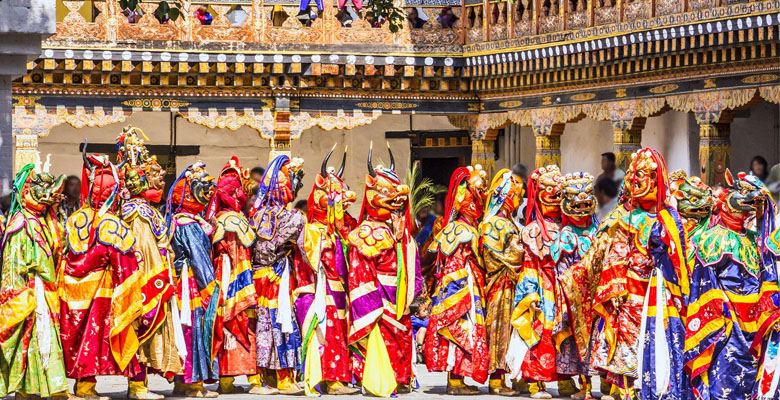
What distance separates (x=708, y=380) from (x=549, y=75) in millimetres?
10826

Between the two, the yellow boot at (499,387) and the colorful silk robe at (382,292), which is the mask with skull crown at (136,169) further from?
the yellow boot at (499,387)

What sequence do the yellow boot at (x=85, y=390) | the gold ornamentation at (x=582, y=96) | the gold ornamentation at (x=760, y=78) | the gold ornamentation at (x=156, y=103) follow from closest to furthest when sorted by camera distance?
the yellow boot at (x=85, y=390), the gold ornamentation at (x=760, y=78), the gold ornamentation at (x=582, y=96), the gold ornamentation at (x=156, y=103)

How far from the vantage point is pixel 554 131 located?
19703 mm

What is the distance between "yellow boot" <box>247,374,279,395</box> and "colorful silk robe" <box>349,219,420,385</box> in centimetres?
59

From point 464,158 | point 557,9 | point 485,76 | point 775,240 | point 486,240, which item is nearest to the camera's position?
point 775,240

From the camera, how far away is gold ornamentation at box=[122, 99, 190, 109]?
20109 mm

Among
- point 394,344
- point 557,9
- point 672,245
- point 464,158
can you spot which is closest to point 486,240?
point 394,344

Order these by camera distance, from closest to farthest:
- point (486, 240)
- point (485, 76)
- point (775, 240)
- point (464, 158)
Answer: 1. point (775, 240)
2. point (486, 240)
3. point (485, 76)
4. point (464, 158)

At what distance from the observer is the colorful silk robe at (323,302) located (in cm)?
1019

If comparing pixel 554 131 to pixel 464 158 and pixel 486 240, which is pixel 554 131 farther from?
pixel 486 240

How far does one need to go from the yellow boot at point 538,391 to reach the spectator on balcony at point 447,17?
35.4 feet

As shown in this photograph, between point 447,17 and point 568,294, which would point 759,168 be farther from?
point 447,17

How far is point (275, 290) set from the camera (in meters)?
10.3

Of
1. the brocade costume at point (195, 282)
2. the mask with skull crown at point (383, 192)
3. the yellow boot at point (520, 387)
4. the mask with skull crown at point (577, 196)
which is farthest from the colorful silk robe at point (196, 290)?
the mask with skull crown at point (577, 196)
